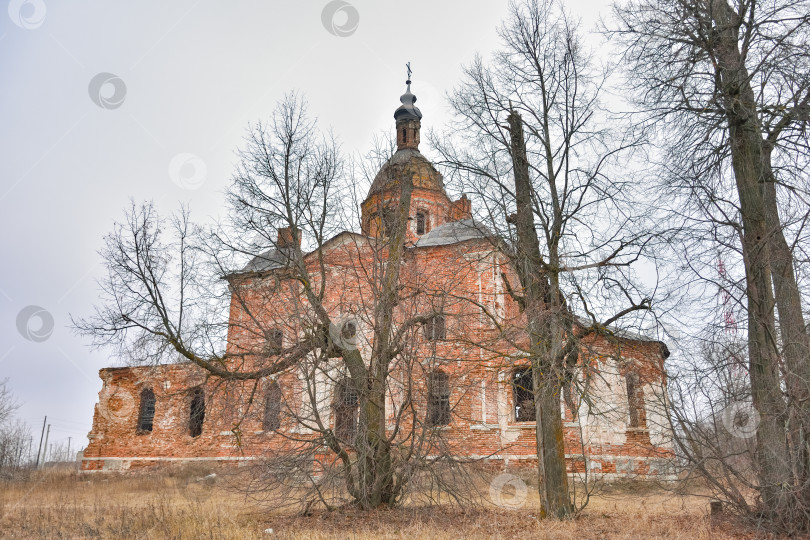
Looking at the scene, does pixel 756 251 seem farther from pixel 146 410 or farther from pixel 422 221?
pixel 146 410

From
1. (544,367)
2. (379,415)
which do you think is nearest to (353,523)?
(379,415)

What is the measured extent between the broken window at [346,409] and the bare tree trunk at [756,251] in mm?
6477

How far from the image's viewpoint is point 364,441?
10.2 metres

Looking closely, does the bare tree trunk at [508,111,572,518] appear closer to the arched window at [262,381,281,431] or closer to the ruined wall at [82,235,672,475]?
the ruined wall at [82,235,672,475]

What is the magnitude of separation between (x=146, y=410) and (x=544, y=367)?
68.8ft

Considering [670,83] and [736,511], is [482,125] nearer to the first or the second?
[670,83]

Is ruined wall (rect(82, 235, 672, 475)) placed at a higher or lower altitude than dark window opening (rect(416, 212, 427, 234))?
lower

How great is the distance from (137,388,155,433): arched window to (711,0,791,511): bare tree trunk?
23.0 metres

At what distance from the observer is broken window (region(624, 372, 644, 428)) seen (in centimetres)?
1975

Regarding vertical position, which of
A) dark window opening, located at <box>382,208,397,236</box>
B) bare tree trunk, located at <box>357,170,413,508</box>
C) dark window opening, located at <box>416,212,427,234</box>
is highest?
dark window opening, located at <box>416,212,427,234</box>

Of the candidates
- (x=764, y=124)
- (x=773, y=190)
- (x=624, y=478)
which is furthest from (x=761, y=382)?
(x=624, y=478)

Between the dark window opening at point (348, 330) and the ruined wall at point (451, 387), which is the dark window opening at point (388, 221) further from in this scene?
the dark window opening at point (348, 330)

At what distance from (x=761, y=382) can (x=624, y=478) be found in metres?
11.1

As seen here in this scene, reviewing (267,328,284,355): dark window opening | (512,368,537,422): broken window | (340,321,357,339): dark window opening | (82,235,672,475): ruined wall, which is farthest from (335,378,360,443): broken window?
(512,368,537,422): broken window
